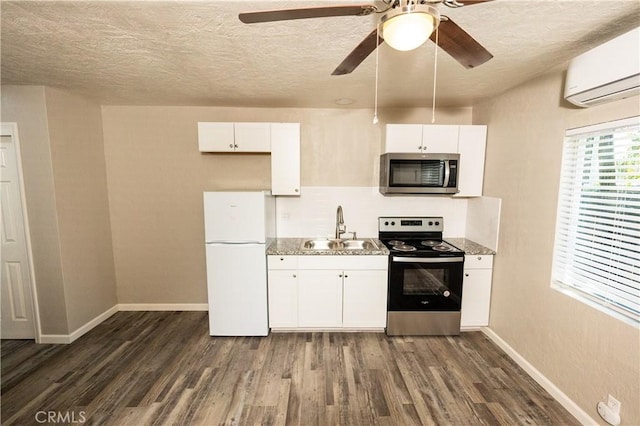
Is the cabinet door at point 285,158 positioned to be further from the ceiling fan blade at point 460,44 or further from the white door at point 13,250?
the white door at point 13,250

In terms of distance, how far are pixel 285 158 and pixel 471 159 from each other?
1.99 metres

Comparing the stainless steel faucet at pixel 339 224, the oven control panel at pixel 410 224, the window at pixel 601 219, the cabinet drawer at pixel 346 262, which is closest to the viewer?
the window at pixel 601 219

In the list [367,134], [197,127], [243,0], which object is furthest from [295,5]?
[197,127]

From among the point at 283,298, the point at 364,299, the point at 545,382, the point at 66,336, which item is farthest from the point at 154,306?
the point at 545,382

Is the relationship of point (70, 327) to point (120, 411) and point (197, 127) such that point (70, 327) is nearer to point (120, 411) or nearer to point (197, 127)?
point (120, 411)

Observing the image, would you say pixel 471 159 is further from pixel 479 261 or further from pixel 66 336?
pixel 66 336

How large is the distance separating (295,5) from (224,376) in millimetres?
2617

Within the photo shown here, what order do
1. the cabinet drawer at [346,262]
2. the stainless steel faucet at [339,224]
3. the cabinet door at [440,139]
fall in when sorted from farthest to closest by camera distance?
the stainless steel faucet at [339,224], the cabinet door at [440,139], the cabinet drawer at [346,262]

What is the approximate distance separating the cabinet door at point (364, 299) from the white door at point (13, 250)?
3.09m

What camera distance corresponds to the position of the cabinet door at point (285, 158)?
2859 millimetres

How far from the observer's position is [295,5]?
1.30 metres

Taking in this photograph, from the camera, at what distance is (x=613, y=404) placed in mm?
1589

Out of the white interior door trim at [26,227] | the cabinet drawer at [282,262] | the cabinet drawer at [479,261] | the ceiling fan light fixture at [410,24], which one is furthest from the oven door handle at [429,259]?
the white interior door trim at [26,227]

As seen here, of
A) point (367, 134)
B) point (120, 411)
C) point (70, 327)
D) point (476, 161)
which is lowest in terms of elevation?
point (120, 411)
